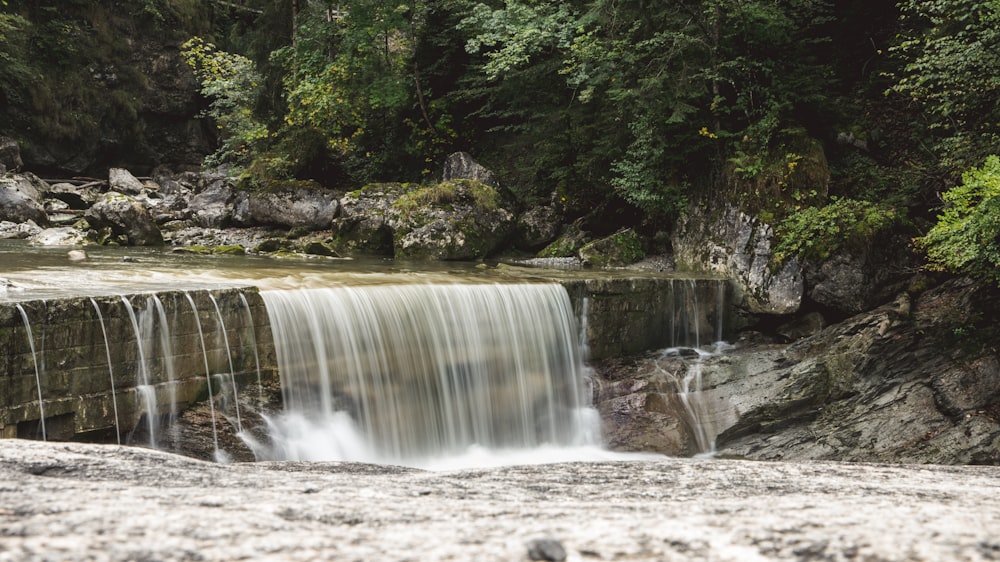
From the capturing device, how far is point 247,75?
21.9 metres

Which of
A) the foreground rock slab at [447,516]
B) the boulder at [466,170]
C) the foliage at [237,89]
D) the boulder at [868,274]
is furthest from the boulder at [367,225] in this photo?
the foreground rock slab at [447,516]

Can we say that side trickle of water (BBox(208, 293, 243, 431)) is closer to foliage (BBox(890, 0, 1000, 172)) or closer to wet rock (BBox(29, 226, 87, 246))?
foliage (BBox(890, 0, 1000, 172))

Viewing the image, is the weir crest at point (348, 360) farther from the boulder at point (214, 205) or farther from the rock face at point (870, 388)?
the boulder at point (214, 205)

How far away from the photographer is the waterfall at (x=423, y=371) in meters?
8.17

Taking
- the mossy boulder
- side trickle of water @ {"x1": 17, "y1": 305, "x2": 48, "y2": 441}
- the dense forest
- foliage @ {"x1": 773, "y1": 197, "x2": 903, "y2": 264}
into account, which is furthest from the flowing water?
the dense forest

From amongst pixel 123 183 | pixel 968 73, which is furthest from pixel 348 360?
pixel 123 183

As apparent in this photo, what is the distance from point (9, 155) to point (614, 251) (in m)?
21.6

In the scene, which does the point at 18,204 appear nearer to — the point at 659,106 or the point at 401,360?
the point at 401,360

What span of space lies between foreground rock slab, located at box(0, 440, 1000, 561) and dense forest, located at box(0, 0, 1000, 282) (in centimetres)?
627

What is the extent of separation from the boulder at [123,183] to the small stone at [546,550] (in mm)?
27827

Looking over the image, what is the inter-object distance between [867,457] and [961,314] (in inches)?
103

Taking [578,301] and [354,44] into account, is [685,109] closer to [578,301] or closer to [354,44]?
[578,301]

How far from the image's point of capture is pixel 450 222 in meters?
15.3

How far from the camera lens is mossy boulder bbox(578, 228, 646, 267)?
13992mm
